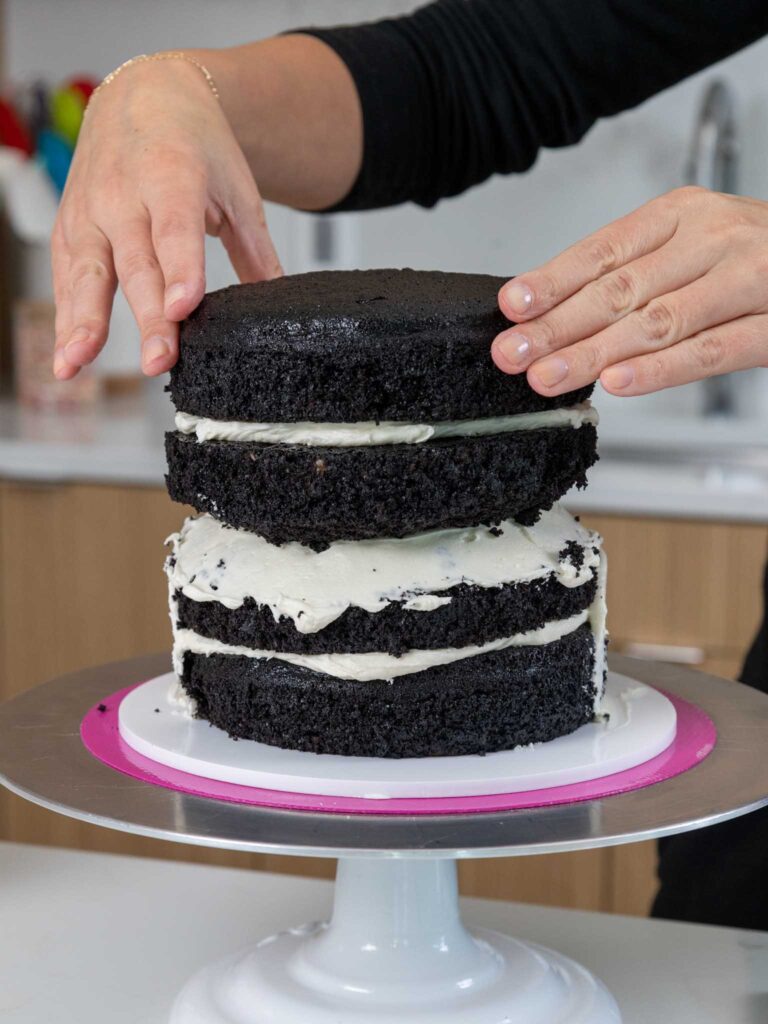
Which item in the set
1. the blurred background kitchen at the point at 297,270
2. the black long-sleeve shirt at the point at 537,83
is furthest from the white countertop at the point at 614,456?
the black long-sleeve shirt at the point at 537,83

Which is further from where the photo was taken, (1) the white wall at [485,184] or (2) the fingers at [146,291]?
(1) the white wall at [485,184]

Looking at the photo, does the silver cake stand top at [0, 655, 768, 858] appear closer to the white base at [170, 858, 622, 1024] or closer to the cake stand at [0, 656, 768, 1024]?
the cake stand at [0, 656, 768, 1024]

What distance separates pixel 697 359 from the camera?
0.86 meters

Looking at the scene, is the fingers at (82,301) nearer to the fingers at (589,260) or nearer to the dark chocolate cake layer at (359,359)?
the dark chocolate cake layer at (359,359)

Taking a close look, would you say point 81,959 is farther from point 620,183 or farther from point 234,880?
point 620,183

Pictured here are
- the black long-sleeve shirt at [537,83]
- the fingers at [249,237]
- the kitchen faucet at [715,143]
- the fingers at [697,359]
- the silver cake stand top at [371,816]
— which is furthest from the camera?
the kitchen faucet at [715,143]

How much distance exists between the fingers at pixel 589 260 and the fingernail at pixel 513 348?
0.06 ft

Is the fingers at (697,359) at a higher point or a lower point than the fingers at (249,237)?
lower

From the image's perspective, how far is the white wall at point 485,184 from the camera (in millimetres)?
2566

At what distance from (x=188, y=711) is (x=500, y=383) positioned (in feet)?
1.01

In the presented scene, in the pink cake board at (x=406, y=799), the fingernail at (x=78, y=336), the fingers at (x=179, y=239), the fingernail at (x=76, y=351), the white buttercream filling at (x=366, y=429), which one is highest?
the fingers at (x=179, y=239)

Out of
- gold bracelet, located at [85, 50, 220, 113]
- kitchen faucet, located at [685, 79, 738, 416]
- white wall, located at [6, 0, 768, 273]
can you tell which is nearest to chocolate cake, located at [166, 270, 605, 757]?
gold bracelet, located at [85, 50, 220, 113]

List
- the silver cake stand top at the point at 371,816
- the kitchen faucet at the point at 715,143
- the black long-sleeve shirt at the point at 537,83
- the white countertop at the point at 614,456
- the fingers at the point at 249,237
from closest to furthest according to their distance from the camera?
the silver cake stand top at the point at 371,816 < the fingers at the point at 249,237 < the black long-sleeve shirt at the point at 537,83 < the white countertop at the point at 614,456 < the kitchen faucet at the point at 715,143

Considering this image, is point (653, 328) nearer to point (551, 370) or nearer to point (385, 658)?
point (551, 370)
